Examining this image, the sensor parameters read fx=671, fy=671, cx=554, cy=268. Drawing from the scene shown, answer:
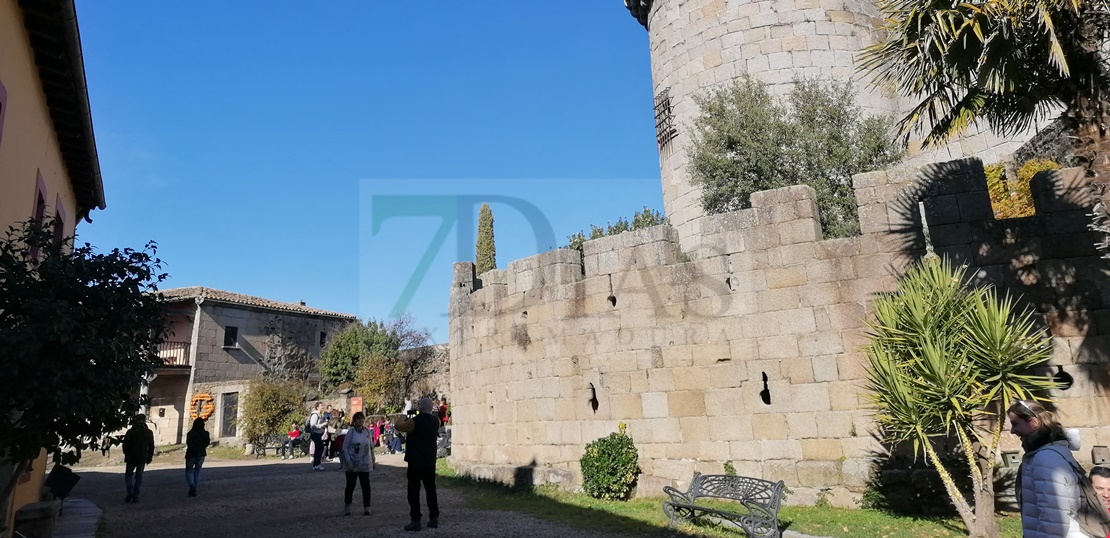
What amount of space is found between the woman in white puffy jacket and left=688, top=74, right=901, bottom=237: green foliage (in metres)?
8.37

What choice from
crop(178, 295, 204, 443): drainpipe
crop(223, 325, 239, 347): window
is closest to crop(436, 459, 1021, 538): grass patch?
crop(178, 295, 204, 443): drainpipe

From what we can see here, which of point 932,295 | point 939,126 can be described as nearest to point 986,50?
point 939,126

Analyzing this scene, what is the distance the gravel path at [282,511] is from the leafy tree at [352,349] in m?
14.8

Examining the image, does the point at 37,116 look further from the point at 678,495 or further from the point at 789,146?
the point at 789,146

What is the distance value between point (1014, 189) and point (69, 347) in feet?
47.7

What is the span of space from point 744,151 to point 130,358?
11672 millimetres

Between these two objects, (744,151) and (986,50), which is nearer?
(986,50)

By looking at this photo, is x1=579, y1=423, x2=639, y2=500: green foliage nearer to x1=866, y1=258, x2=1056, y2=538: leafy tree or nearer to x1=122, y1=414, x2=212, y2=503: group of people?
x1=866, y1=258, x2=1056, y2=538: leafy tree

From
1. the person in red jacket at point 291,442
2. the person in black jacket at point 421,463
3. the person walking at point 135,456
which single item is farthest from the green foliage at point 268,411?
the person in black jacket at point 421,463

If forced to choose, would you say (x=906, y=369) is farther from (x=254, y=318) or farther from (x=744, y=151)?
(x=254, y=318)

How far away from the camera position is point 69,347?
201 inches

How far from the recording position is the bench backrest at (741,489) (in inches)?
290

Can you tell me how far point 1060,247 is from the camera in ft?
26.9

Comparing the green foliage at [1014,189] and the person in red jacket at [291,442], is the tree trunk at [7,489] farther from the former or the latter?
the person in red jacket at [291,442]
